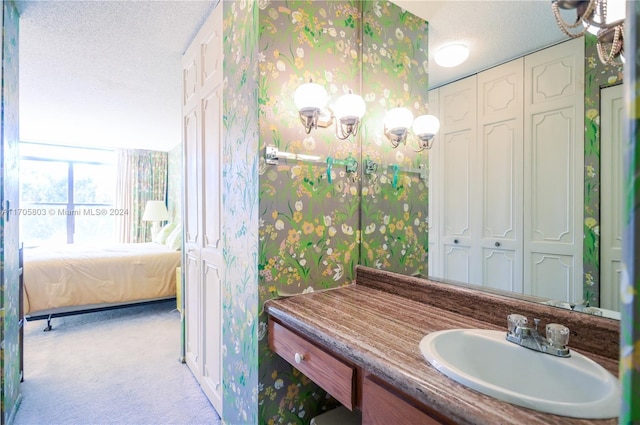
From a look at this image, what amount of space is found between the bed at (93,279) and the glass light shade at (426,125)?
343cm

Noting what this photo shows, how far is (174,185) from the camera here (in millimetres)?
6367

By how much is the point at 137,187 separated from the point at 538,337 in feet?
22.6

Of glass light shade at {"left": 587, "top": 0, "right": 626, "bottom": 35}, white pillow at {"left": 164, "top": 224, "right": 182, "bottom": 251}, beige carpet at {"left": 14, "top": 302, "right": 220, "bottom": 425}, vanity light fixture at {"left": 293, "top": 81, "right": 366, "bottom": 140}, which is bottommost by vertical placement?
beige carpet at {"left": 14, "top": 302, "right": 220, "bottom": 425}

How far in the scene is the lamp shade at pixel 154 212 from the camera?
5.79 meters

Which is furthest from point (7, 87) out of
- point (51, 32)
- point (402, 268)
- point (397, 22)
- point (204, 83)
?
point (402, 268)

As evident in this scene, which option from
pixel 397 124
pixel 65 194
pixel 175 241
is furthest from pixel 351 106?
pixel 65 194

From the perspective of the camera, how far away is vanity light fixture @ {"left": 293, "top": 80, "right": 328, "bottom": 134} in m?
1.36

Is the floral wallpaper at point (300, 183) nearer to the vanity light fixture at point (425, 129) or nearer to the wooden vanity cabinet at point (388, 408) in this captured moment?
the vanity light fixture at point (425, 129)

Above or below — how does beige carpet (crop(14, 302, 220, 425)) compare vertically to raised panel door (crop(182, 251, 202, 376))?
below

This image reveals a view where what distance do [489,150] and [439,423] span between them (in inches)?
36.4

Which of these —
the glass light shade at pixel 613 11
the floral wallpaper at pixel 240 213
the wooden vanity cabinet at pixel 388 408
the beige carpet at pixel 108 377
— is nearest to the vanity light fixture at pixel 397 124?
the floral wallpaper at pixel 240 213

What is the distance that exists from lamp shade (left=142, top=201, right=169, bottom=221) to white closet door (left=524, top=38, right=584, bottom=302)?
5947 mm

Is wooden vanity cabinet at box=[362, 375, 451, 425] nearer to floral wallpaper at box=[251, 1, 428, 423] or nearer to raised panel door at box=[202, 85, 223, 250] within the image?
floral wallpaper at box=[251, 1, 428, 423]

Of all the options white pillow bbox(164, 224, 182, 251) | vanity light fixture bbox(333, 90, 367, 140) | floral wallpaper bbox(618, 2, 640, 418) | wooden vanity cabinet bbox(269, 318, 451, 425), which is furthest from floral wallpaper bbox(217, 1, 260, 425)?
white pillow bbox(164, 224, 182, 251)
